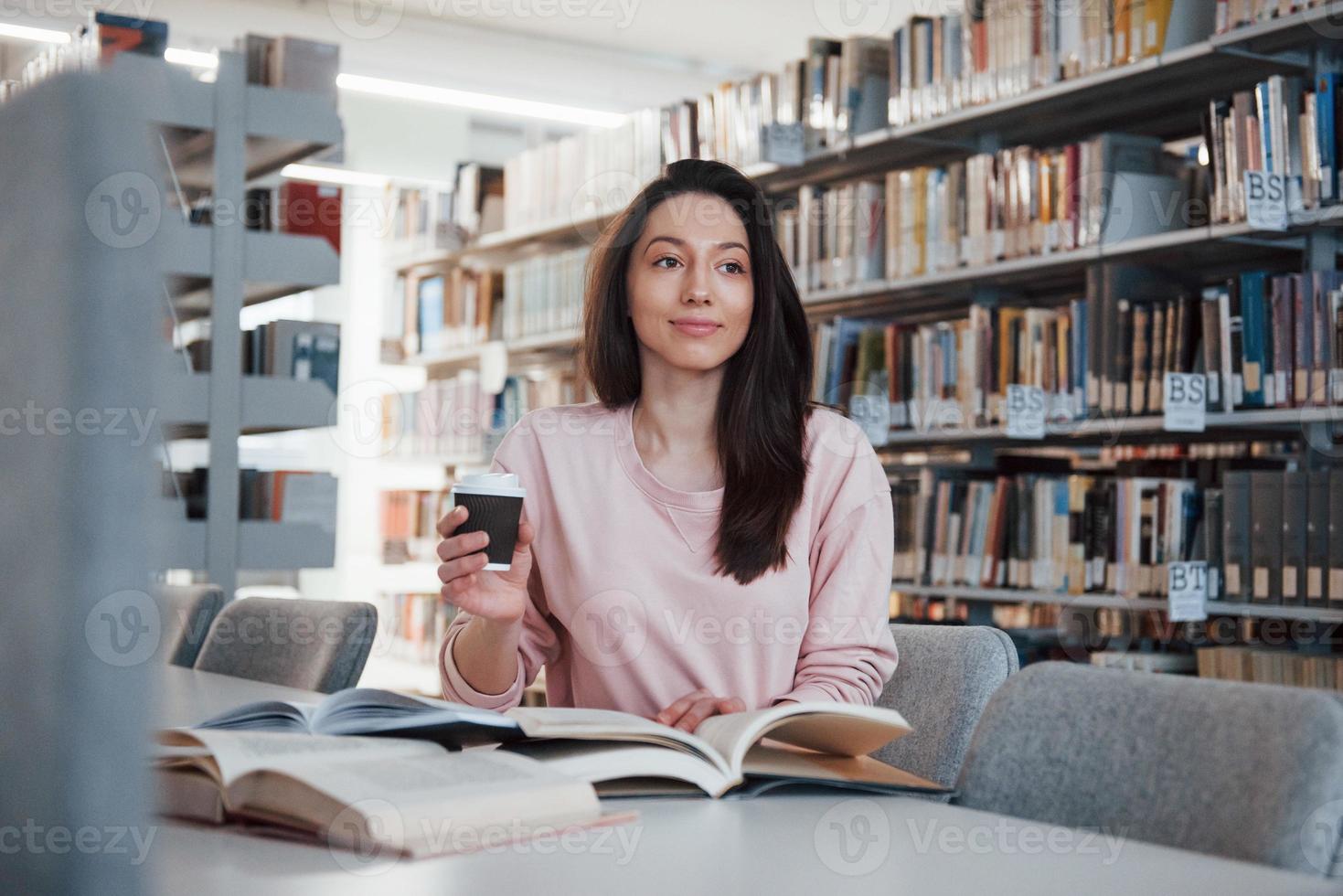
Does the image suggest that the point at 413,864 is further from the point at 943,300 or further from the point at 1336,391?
the point at 943,300

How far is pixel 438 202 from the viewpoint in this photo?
6027 millimetres

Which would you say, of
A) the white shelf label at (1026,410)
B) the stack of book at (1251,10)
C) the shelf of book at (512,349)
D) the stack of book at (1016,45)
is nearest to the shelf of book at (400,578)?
the shelf of book at (512,349)

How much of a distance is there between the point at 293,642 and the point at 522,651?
47 cm

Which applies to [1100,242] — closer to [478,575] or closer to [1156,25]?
[1156,25]

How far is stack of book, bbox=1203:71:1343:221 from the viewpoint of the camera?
2.72 metres

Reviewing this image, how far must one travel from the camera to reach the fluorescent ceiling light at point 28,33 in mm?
6332

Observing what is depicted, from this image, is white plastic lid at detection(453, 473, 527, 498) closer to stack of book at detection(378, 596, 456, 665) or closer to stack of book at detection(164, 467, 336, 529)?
stack of book at detection(164, 467, 336, 529)

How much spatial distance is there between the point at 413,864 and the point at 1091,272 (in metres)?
2.77

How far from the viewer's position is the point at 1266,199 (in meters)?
2.78

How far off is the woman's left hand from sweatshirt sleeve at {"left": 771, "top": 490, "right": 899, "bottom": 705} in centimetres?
19

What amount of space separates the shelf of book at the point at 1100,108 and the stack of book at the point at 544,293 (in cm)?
108

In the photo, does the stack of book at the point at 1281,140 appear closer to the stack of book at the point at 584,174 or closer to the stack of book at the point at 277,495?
the stack of book at the point at 584,174

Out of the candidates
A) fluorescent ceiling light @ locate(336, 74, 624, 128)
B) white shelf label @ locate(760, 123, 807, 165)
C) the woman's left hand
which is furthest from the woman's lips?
fluorescent ceiling light @ locate(336, 74, 624, 128)

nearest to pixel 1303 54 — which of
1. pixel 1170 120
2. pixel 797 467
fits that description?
pixel 1170 120
